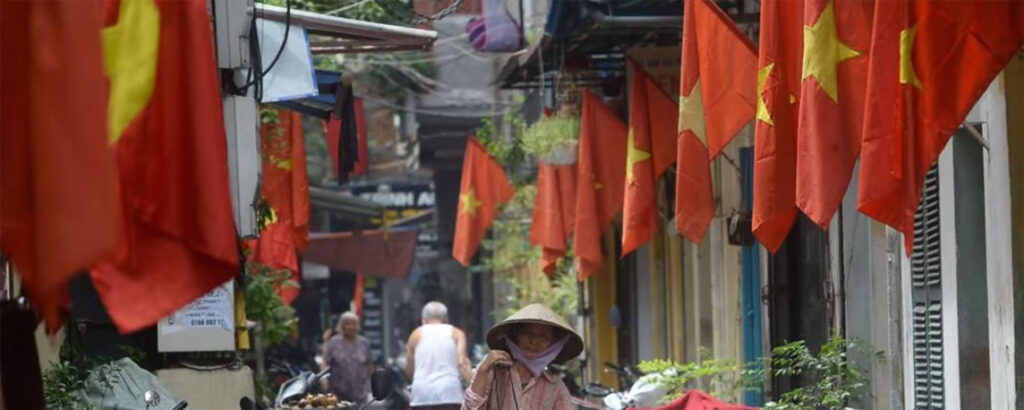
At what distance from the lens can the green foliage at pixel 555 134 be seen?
2027cm

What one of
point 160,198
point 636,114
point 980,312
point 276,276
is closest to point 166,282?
point 160,198

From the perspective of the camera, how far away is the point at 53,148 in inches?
220

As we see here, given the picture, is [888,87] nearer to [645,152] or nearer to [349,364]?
[645,152]

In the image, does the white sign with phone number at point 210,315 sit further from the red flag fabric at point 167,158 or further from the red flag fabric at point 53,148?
the red flag fabric at point 53,148

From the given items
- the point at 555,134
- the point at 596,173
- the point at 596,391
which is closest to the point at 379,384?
the point at 596,391

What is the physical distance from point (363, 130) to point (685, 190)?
15.8 m

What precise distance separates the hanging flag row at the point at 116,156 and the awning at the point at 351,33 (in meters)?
6.09

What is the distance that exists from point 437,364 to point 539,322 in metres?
7.08

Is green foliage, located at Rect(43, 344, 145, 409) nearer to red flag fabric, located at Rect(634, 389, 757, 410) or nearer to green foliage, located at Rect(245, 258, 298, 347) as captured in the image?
red flag fabric, located at Rect(634, 389, 757, 410)

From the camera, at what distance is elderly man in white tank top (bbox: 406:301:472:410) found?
60.9 ft

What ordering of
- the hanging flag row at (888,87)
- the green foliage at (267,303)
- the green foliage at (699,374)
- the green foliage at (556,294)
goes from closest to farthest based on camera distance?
the hanging flag row at (888,87) < the green foliage at (699,374) < the green foliage at (267,303) < the green foliage at (556,294)

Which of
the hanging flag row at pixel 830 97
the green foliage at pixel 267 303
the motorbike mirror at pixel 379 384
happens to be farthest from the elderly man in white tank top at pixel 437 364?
the motorbike mirror at pixel 379 384

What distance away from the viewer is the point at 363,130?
2825 cm

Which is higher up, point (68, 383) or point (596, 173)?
point (596, 173)
